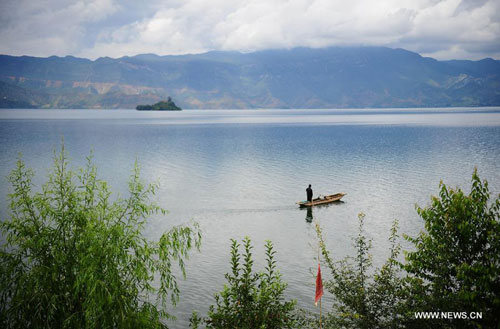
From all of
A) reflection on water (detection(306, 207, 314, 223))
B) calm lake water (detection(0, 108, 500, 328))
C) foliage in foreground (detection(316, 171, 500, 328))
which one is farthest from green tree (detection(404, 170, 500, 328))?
reflection on water (detection(306, 207, 314, 223))

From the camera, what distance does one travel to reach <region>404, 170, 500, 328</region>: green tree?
51.6ft

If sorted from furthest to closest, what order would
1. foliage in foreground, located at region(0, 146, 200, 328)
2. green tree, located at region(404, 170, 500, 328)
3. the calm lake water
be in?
the calm lake water, foliage in foreground, located at region(0, 146, 200, 328), green tree, located at region(404, 170, 500, 328)

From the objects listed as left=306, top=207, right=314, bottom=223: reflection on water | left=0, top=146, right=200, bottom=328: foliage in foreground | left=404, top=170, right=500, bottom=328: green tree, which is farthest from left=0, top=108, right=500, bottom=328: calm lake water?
left=404, top=170, right=500, bottom=328: green tree

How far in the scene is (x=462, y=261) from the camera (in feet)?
58.1

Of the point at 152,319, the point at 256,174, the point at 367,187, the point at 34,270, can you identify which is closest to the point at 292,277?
the point at 152,319

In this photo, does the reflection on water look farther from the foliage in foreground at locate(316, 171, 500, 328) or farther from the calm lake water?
the foliage in foreground at locate(316, 171, 500, 328)

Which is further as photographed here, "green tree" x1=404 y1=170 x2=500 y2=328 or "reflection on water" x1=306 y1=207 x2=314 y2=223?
"reflection on water" x1=306 y1=207 x2=314 y2=223

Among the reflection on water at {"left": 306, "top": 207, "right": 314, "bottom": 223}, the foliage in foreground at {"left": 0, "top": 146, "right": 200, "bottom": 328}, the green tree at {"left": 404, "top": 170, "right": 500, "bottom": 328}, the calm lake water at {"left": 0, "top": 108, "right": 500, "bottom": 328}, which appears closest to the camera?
the green tree at {"left": 404, "top": 170, "right": 500, "bottom": 328}

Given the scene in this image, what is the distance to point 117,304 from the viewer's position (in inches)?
695

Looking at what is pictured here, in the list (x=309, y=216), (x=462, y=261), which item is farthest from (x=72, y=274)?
(x=309, y=216)

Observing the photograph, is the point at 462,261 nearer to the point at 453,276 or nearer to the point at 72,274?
the point at 453,276

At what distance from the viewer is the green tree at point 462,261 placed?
15.7 metres

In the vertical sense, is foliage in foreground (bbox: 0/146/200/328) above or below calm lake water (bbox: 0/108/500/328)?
above

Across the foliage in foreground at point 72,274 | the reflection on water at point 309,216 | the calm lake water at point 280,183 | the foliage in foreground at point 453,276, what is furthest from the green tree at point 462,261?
the reflection on water at point 309,216
